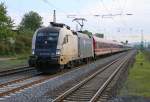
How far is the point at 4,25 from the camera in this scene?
65.4 metres

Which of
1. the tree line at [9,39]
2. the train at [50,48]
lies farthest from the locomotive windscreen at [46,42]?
the tree line at [9,39]

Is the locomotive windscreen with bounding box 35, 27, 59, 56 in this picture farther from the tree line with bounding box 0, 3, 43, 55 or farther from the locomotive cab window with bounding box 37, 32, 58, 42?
the tree line with bounding box 0, 3, 43, 55

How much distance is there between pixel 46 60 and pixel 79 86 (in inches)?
276

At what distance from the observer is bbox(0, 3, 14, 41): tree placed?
209 feet

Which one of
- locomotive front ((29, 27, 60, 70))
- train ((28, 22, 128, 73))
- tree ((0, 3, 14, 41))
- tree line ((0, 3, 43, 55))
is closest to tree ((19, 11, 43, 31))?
tree line ((0, 3, 43, 55))

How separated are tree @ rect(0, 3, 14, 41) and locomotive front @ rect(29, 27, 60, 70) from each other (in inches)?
1474

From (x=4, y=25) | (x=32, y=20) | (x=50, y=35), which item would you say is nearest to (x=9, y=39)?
(x=4, y=25)

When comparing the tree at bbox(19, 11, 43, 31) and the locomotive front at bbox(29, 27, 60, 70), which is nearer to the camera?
the locomotive front at bbox(29, 27, 60, 70)

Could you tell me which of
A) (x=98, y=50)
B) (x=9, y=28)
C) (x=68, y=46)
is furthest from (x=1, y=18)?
(x=68, y=46)

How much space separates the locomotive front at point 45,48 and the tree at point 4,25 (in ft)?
123

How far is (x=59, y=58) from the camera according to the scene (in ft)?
85.0

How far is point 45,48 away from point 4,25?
4054cm

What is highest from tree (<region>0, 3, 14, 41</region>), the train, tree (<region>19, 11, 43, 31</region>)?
tree (<region>19, 11, 43, 31</region>)

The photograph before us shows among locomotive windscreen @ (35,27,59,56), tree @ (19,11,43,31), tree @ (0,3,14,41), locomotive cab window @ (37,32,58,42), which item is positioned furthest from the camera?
tree @ (19,11,43,31)
